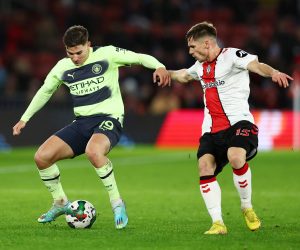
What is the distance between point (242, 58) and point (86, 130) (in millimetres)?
1937

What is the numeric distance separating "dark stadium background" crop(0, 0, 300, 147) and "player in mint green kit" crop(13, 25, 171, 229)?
1262 cm

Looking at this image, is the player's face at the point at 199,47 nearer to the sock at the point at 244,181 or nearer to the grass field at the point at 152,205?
the sock at the point at 244,181

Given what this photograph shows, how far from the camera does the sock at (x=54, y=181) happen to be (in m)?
10.8

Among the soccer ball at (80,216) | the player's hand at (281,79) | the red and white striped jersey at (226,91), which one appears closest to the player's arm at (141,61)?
the red and white striped jersey at (226,91)

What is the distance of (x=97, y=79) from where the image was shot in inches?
422

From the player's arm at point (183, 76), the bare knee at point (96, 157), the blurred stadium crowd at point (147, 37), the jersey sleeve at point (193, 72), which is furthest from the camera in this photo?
the blurred stadium crowd at point (147, 37)

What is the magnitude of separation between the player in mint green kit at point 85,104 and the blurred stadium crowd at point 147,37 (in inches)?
534

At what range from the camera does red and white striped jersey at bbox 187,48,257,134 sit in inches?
400

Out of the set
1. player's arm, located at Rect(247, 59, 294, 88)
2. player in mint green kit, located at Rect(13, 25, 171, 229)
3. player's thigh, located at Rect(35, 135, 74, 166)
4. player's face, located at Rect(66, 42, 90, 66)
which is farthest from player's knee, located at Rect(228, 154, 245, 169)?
player's face, located at Rect(66, 42, 90, 66)

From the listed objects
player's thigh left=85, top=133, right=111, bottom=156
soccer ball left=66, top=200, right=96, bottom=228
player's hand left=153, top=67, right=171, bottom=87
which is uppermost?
player's hand left=153, top=67, right=171, bottom=87

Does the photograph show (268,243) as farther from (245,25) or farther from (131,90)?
(245,25)

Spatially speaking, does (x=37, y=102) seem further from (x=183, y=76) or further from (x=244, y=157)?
(x=244, y=157)

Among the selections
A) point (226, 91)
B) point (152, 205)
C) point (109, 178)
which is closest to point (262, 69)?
point (226, 91)

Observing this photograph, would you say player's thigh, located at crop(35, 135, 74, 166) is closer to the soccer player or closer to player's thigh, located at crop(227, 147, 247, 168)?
the soccer player
